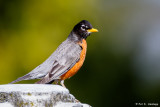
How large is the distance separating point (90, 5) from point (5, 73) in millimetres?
2509

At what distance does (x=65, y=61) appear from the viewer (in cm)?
530

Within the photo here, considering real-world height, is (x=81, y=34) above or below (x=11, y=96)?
above

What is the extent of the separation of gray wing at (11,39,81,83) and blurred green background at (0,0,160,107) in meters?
1.62

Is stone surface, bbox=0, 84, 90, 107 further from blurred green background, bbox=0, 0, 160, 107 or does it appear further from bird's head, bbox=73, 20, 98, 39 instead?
blurred green background, bbox=0, 0, 160, 107

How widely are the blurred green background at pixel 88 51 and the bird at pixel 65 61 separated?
1443 millimetres

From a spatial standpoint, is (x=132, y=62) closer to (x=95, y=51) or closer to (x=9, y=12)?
(x=95, y=51)

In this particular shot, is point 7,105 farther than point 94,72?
No

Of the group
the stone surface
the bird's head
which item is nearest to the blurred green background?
the bird's head

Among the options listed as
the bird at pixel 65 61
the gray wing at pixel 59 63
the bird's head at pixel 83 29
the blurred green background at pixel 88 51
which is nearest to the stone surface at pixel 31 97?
the bird at pixel 65 61

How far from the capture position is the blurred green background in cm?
713

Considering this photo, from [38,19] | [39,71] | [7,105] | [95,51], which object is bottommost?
[7,105]

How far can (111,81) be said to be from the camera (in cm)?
757

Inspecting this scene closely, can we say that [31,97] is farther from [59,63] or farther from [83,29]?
[83,29]

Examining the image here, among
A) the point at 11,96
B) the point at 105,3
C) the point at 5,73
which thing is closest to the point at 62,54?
the point at 5,73
